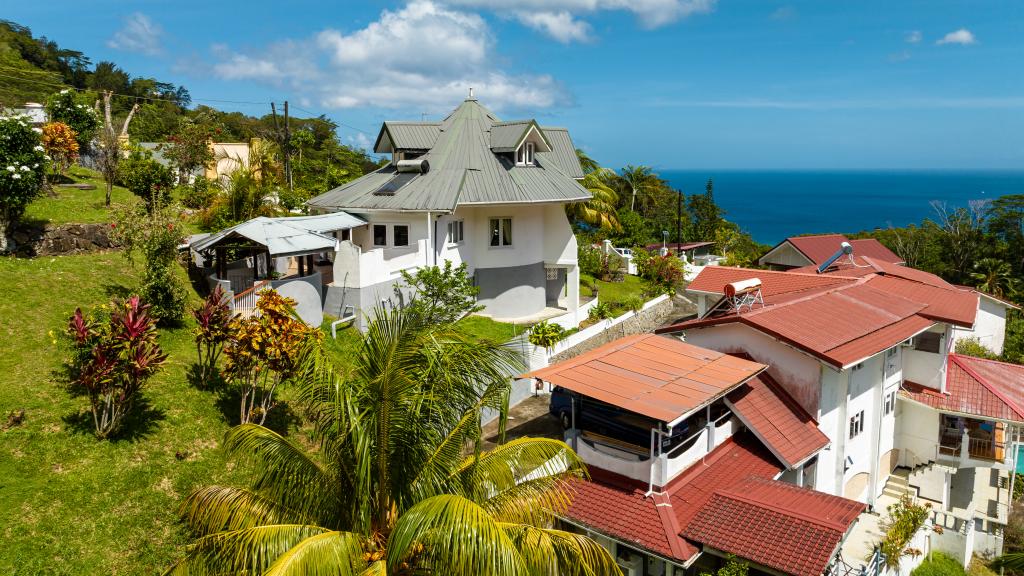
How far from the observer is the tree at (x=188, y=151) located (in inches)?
1548

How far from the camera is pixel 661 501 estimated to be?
1608 cm

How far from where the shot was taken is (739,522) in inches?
598

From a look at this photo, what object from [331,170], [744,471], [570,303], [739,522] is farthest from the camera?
[331,170]

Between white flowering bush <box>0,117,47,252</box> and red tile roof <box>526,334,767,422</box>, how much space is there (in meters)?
18.3

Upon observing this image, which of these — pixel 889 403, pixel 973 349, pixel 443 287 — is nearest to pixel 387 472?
pixel 443 287

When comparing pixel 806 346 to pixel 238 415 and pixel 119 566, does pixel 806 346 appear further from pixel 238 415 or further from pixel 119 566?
pixel 119 566

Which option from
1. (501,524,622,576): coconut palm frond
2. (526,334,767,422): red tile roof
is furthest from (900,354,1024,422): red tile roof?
(501,524,622,576): coconut palm frond

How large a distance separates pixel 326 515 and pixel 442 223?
21.2 metres

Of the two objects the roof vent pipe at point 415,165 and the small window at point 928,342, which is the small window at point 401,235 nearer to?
the roof vent pipe at point 415,165

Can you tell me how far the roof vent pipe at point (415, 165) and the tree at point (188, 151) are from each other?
1404 cm

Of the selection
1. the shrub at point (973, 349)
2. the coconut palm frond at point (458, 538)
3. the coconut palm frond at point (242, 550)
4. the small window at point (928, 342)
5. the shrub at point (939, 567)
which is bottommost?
the shrub at point (939, 567)

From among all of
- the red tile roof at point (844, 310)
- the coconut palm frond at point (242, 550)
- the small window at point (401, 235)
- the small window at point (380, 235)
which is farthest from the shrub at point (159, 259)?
the red tile roof at point (844, 310)

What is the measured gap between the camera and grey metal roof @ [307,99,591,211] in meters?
31.0

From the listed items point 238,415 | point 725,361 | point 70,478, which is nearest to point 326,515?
point 70,478
